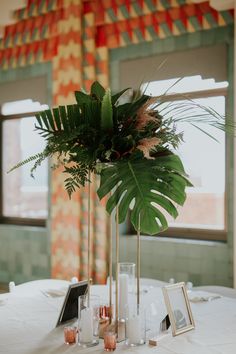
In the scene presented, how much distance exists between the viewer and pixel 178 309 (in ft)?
6.06

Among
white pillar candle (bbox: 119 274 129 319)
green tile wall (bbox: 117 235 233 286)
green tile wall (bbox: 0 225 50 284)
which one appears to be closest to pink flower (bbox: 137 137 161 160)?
white pillar candle (bbox: 119 274 129 319)

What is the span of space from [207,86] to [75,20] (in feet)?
4.56

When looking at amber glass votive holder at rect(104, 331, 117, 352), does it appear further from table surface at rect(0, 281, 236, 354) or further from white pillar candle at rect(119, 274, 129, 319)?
white pillar candle at rect(119, 274, 129, 319)

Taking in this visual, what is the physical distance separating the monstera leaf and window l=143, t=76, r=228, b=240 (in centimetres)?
218

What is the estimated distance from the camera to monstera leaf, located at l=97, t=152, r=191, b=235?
1.66 m

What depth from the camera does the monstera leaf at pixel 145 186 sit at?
166 centimetres

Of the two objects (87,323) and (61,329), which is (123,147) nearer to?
(87,323)

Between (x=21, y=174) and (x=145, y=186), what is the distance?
407cm

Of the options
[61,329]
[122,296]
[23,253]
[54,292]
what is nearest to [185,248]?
[54,292]

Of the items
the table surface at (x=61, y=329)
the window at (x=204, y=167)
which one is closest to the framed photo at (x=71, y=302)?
the table surface at (x=61, y=329)

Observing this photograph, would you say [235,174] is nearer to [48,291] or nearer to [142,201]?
[48,291]

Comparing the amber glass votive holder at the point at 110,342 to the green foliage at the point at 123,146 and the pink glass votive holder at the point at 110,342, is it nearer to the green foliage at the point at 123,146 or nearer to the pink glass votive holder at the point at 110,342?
the pink glass votive holder at the point at 110,342

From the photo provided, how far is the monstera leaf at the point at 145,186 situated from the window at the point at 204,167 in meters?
2.18

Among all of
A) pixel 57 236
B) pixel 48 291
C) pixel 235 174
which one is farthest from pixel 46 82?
pixel 48 291
